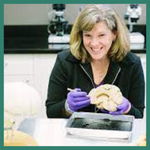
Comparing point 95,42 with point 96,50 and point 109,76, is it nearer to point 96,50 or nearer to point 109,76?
point 96,50

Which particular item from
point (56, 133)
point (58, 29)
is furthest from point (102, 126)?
point (58, 29)

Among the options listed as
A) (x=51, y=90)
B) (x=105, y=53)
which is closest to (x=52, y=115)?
(x=51, y=90)

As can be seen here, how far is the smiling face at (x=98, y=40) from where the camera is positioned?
64.9 inches

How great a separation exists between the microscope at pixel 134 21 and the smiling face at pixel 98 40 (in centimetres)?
111

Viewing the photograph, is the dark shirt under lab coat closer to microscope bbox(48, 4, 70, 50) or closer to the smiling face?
the smiling face

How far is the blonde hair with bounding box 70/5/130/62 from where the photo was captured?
5.41 ft

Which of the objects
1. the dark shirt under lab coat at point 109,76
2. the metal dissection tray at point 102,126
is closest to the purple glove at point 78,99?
the metal dissection tray at point 102,126

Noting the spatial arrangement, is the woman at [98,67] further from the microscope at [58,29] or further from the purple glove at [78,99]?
the microscope at [58,29]

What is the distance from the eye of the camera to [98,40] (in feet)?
5.47

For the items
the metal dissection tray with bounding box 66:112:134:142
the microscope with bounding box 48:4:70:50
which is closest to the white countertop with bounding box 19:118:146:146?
the metal dissection tray with bounding box 66:112:134:142

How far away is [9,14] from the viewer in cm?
318

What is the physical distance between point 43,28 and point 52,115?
1.59m

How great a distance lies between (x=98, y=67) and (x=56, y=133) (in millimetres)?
594

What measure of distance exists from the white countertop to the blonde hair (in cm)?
45
